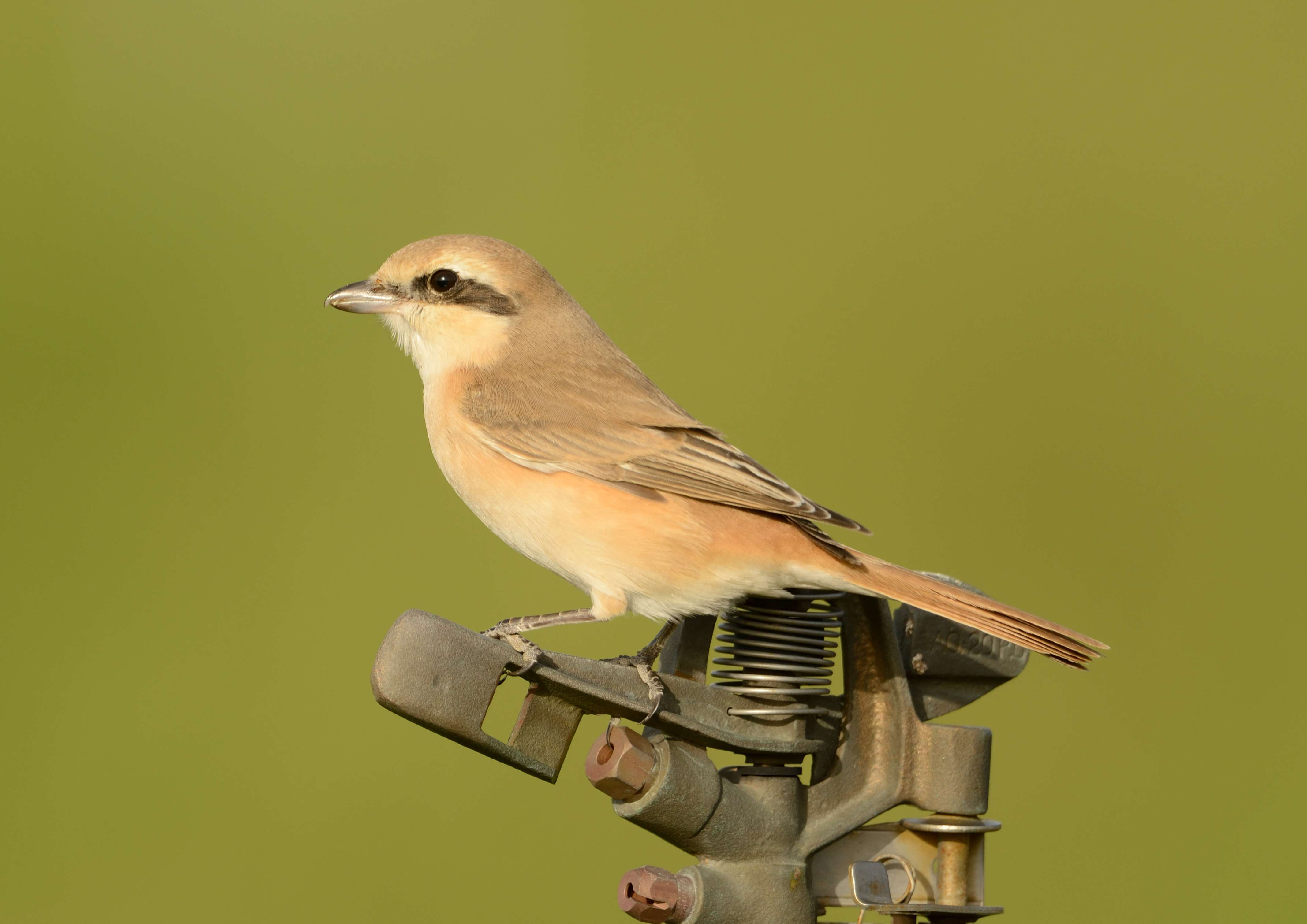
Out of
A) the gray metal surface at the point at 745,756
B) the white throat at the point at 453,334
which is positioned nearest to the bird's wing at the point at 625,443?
the white throat at the point at 453,334

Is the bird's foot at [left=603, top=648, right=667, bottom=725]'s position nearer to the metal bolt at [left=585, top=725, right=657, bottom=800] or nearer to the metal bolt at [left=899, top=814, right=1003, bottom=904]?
the metal bolt at [left=585, top=725, right=657, bottom=800]

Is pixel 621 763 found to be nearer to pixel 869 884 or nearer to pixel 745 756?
pixel 745 756

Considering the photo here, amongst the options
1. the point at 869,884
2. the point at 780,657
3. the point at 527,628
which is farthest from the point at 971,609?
the point at 527,628

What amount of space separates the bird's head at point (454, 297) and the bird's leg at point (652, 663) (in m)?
0.79

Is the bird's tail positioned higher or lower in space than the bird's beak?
lower

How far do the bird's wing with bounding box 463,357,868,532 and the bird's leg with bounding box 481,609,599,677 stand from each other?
288 mm

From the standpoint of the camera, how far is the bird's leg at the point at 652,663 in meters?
1.65

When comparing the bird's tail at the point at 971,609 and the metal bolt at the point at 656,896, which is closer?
the metal bolt at the point at 656,896

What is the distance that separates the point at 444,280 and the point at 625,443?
1.75 ft

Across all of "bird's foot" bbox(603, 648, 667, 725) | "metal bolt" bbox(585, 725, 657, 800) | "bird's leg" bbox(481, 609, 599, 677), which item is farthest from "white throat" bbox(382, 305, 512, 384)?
"metal bolt" bbox(585, 725, 657, 800)

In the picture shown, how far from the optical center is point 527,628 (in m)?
2.00

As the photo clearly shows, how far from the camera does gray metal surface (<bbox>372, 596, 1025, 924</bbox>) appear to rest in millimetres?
1521

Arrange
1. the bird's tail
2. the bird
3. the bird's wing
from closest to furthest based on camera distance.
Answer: the bird's tail < the bird < the bird's wing

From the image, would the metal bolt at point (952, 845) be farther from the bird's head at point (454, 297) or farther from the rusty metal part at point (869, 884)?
the bird's head at point (454, 297)
